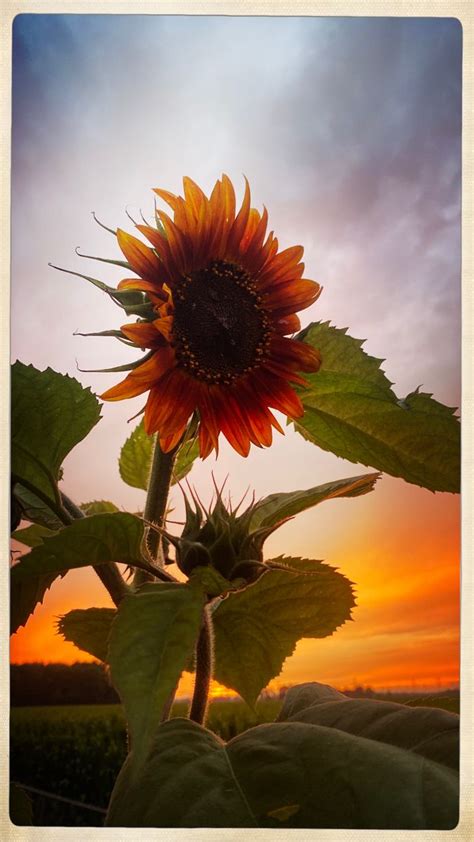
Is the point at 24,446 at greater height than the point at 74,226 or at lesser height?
lesser

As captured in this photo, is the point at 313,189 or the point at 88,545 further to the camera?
the point at 313,189

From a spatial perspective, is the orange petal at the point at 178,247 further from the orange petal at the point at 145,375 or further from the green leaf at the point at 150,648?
the green leaf at the point at 150,648

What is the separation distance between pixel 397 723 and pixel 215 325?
0.27m

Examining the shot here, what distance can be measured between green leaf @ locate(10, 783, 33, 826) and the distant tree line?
6 cm

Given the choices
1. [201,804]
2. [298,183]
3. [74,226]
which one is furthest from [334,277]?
[201,804]

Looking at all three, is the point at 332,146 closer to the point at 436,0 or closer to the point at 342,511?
the point at 436,0

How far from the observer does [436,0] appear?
61 cm

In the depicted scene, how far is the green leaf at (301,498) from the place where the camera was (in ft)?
1.57

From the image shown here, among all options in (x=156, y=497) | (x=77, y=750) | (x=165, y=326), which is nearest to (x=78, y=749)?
(x=77, y=750)

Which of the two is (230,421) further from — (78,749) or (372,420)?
(78,749)

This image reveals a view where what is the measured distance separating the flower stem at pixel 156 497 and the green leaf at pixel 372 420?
96 millimetres

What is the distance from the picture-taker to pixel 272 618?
545 mm

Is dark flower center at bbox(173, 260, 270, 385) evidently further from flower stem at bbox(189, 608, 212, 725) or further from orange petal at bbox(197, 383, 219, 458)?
flower stem at bbox(189, 608, 212, 725)

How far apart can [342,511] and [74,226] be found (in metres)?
0.28
